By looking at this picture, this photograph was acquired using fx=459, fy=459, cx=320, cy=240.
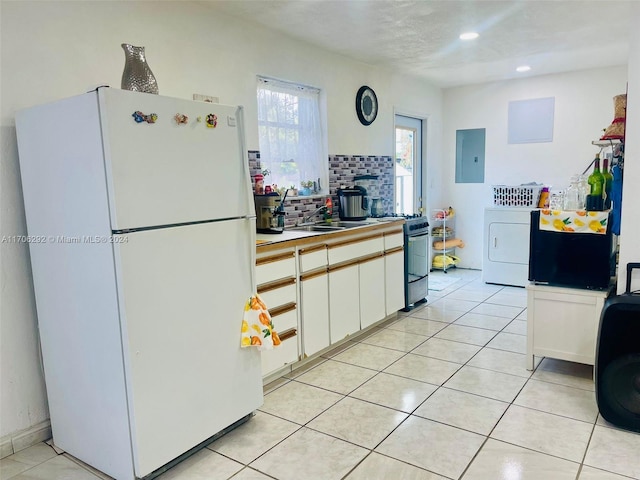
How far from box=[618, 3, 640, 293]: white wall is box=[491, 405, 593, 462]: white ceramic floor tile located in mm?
778

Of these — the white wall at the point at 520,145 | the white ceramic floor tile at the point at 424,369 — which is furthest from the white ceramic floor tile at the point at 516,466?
the white wall at the point at 520,145

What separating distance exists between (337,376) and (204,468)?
1.10 meters

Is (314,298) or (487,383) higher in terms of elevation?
(314,298)

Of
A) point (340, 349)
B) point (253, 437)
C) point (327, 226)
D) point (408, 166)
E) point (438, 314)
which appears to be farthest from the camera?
point (408, 166)

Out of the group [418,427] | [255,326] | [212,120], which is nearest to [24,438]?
[255,326]

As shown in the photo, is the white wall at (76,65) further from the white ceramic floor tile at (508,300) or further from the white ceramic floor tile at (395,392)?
the white ceramic floor tile at (508,300)

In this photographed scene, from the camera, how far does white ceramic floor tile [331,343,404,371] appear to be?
3.10m

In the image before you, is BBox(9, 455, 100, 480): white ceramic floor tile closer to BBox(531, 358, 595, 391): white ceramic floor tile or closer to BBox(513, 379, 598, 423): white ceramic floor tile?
BBox(513, 379, 598, 423): white ceramic floor tile

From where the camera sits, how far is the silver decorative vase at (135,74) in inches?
81.2

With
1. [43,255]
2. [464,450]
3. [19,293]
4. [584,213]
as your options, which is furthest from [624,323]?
[19,293]

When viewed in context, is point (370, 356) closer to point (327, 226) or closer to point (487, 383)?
point (487, 383)

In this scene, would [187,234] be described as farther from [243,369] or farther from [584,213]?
[584,213]

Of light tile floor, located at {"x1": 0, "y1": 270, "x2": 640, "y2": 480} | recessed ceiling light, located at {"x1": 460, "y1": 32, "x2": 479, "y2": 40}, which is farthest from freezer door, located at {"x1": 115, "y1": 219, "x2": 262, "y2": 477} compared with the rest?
recessed ceiling light, located at {"x1": 460, "y1": 32, "x2": 479, "y2": 40}

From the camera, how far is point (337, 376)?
293 cm
